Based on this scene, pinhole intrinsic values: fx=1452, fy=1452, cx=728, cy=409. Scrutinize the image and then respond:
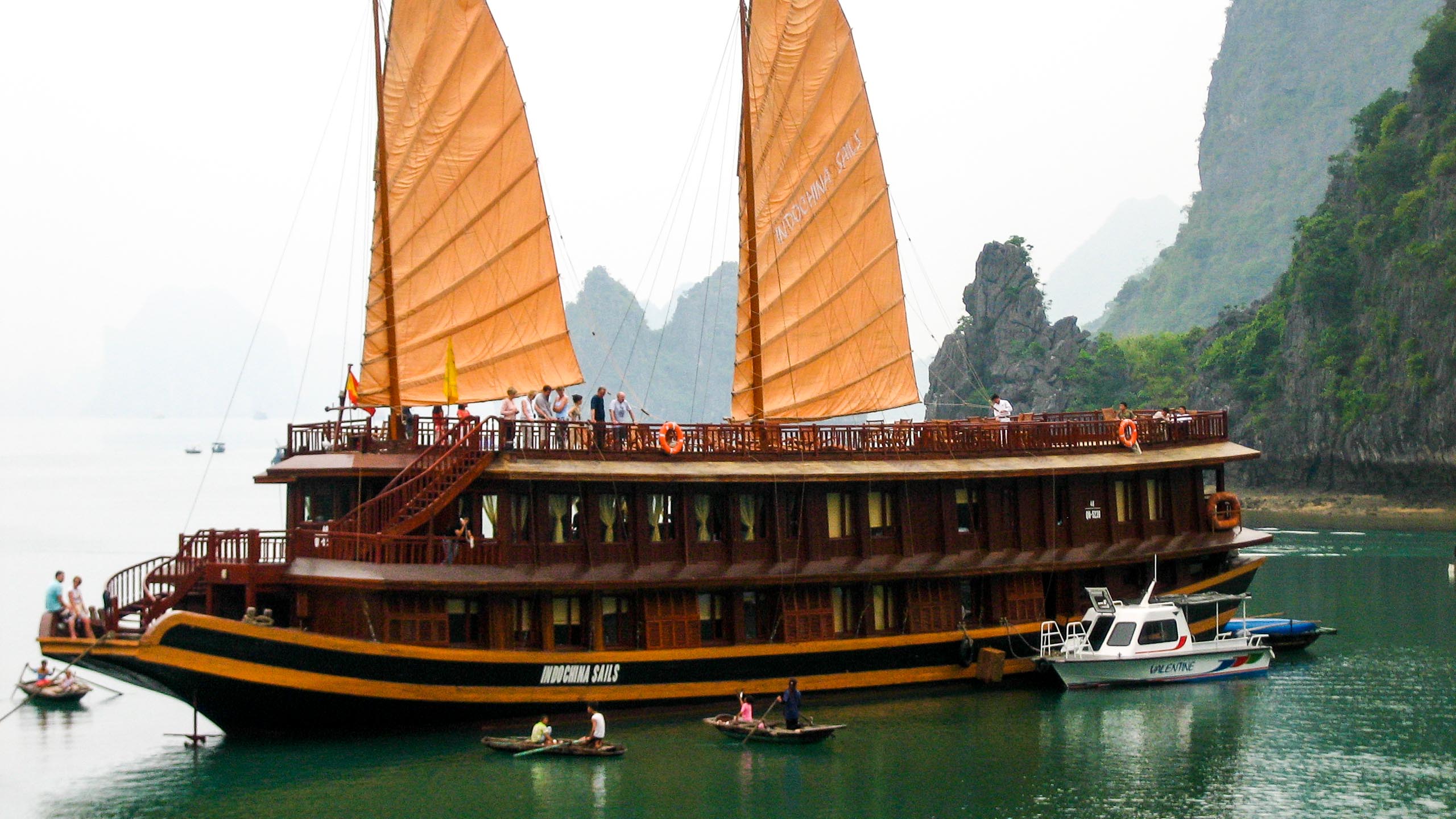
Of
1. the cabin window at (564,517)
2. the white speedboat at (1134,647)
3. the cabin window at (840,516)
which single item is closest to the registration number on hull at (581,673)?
the cabin window at (564,517)

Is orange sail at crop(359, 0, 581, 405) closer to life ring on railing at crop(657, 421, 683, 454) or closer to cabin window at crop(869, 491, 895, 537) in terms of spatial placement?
life ring on railing at crop(657, 421, 683, 454)

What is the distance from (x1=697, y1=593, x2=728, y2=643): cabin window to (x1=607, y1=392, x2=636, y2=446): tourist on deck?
2.19 m

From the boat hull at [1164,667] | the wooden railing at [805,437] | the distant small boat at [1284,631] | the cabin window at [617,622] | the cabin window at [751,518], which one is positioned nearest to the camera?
the wooden railing at [805,437]

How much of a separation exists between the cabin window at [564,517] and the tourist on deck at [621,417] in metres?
0.85

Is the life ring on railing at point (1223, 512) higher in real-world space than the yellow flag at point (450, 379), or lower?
lower

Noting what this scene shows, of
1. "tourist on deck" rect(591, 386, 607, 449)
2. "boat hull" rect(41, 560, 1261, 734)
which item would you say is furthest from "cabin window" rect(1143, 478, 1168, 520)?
"tourist on deck" rect(591, 386, 607, 449)

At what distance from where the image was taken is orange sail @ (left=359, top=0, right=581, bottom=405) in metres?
18.9

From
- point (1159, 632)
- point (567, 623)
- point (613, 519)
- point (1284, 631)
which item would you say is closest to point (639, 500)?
point (613, 519)

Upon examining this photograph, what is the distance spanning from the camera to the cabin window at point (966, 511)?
19.0 meters

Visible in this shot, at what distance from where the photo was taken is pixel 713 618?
1745 cm

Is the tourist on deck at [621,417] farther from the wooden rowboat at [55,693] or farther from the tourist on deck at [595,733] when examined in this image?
the wooden rowboat at [55,693]

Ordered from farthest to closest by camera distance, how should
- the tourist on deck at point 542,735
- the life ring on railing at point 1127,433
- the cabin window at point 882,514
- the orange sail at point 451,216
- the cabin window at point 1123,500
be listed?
the cabin window at point 1123,500, the life ring on railing at point 1127,433, the orange sail at point 451,216, the cabin window at point 882,514, the tourist on deck at point 542,735

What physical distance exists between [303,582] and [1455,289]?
41913 millimetres

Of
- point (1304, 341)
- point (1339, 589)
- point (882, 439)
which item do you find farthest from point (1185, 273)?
point (882, 439)
